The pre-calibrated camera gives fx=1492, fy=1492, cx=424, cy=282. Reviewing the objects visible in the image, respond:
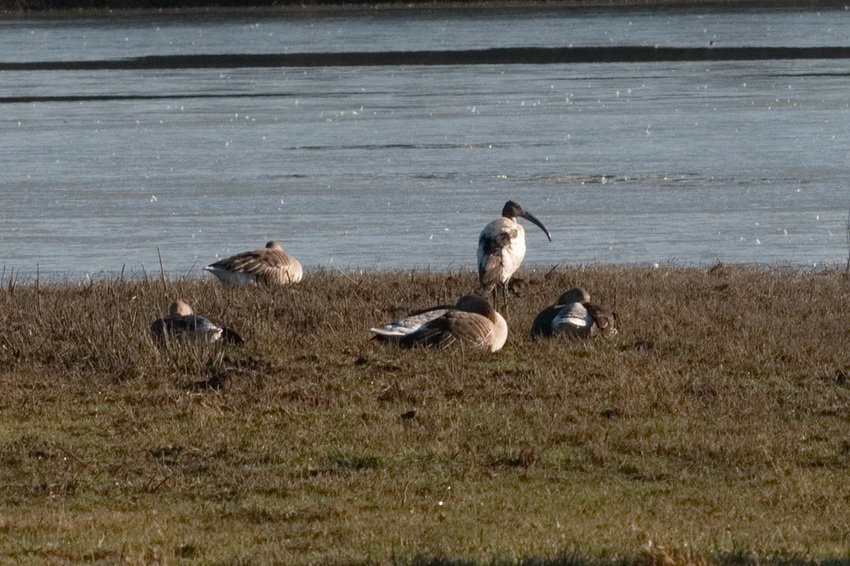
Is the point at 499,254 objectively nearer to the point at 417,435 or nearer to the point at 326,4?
the point at 417,435

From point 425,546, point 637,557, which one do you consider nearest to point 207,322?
point 425,546

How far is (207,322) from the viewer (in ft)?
35.7

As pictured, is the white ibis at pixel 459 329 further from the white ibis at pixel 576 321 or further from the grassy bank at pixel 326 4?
the grassy bank at pixel 326 4

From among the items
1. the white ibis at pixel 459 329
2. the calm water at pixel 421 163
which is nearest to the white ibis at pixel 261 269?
the white ibis at pixel 459 329

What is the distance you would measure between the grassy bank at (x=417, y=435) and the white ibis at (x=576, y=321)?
0.11 m

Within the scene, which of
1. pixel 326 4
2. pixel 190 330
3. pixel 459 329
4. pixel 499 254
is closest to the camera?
pixel 459 329

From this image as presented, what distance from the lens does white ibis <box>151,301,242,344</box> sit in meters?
10.7

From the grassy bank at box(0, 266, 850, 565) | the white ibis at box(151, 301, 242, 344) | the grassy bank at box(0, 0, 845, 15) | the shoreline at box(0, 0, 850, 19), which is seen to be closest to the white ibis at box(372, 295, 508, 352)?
the grassy bank at box(0, 266, 850, 565)

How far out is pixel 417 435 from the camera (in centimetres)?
837

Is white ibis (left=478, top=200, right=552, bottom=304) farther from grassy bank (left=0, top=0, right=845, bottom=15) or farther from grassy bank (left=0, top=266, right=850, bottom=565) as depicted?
grassy bank (left=0, top=0, right=845, bottom=15)

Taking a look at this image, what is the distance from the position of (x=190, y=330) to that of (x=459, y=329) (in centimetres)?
194


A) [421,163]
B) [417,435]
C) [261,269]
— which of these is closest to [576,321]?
[417,435]

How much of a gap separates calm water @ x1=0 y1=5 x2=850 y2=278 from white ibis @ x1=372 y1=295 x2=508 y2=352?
5.88 metres

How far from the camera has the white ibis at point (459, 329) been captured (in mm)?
10438
